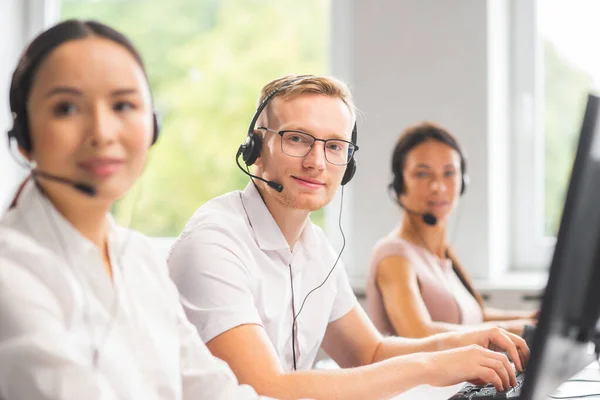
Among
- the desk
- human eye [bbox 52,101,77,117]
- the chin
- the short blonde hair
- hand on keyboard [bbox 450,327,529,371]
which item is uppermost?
the short blonde hair

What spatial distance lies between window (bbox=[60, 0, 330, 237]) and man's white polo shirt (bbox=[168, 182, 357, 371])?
192cm

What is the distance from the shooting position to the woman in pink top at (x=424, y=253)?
2340 mm

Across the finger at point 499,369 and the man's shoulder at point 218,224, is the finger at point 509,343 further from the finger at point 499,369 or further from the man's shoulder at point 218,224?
the man's shoulder at point 218,224

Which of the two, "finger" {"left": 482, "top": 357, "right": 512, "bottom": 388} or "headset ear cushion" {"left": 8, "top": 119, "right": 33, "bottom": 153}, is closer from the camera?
"headset ear cushion" {"left": 8, "top": 119, "right": 33, "bottom": 153}

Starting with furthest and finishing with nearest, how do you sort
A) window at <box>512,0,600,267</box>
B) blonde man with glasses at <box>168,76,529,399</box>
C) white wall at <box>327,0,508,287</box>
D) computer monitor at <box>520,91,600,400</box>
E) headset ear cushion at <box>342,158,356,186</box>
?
window at <box>512,0,600,267</box> < white wall at <box>327,0,508,287</box> < headset ear cushion at <box>342,158,356,186</box> < blonde man with glasses at <box>168,76,529,399</box> < computer monitor at <box>520,91,600,400</box>

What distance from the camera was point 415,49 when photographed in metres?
Result: 3.25

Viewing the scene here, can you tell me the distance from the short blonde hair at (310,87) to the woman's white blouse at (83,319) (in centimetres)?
57

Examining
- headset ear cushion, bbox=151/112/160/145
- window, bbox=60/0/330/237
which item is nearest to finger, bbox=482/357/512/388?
headset ear cushion, bbox=151/112/160/145

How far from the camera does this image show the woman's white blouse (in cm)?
85

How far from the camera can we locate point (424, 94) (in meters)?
3.24

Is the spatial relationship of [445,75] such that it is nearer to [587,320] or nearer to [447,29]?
[447,29]

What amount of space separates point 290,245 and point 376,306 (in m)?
0.84

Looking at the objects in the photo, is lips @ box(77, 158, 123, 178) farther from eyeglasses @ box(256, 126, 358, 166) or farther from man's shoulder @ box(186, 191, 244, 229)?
eyeglasses @ box(256, 126, 358, 166)

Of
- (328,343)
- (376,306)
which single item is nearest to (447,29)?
(376,306)
